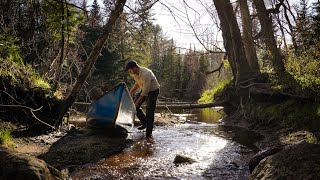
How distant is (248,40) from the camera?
482 inches

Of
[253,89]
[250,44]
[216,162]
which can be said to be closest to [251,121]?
[253,89]

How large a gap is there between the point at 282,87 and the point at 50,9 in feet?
20.7

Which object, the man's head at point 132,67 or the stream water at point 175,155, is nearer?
the stream water at point 175,155

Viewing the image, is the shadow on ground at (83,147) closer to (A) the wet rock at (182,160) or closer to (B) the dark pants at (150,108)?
(B) the dark pants at (150,108)

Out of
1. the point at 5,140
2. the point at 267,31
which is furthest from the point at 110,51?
the point at 267,31

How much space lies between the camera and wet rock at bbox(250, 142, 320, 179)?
10.6ft

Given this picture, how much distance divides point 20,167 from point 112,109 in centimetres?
371

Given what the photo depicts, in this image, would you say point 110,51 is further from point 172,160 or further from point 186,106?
point 172,160

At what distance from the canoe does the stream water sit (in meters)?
0.62

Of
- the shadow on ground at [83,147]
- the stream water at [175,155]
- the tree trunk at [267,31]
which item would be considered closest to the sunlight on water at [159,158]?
the stream water at [175,155]

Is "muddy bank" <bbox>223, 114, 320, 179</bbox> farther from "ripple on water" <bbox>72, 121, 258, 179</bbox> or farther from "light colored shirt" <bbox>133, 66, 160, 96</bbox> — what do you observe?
"light colored shirt" <bbox>133, 66, 160, 96</bbox>

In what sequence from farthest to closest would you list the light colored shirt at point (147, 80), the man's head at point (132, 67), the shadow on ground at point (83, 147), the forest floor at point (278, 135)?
the light colored shirt at point (147, 80) < the man's head at point (132, 67) < the forest floor at point (278, 135) < the shadow on ground at point (83, 147)

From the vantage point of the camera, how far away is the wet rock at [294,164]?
324cm

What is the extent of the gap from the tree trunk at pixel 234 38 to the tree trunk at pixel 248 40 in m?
0.55
